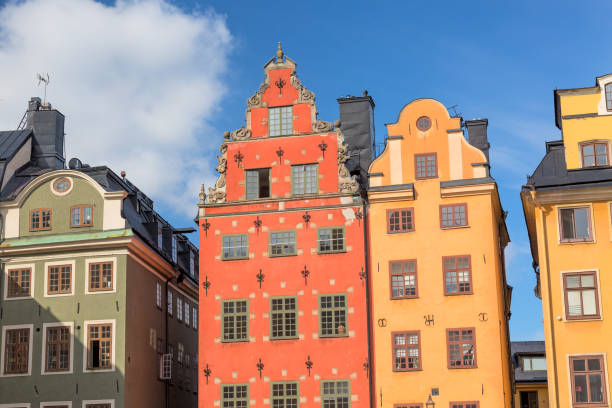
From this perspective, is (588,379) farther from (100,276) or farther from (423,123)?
(100,276)

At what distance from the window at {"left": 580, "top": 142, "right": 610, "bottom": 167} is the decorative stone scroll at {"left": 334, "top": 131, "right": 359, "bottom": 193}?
32.2ft

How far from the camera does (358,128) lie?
1783 inches

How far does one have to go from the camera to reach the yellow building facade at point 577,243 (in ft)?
119

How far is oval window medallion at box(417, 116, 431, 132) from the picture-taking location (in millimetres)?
41219

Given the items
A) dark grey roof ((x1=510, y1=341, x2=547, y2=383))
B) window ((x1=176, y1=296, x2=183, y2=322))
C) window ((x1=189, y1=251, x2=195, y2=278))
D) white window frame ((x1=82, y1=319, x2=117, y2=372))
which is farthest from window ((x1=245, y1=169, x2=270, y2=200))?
dark grey roof ((x1=510, y1=341, x2=547, y2=383))

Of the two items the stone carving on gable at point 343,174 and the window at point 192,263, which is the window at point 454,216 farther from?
the window at point 192,263

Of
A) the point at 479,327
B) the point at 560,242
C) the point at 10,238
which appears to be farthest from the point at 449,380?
the point at 10,238

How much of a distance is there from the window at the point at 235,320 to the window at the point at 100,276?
5.69 metres

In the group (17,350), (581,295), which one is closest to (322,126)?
(581,295)

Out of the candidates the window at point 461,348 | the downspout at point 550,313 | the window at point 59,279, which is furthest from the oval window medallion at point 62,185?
the downspout at point 550,313

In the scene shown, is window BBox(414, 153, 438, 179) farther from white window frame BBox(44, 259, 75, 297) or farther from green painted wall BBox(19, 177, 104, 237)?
white window frame BBox(44, 259, 75, 297)

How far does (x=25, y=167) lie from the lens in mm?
47875

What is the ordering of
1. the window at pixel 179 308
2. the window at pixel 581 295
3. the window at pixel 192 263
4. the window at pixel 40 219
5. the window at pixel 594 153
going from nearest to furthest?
the window at pixel 581 295 < the window at pixel 594 153 < the window at pixel 40 219 < the window at pixel 179 308 < the window at pixel 192 263

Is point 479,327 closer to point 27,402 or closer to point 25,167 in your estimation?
point 27,402
